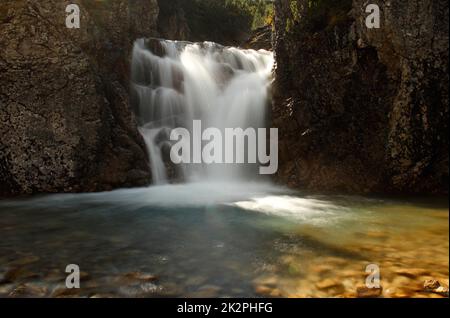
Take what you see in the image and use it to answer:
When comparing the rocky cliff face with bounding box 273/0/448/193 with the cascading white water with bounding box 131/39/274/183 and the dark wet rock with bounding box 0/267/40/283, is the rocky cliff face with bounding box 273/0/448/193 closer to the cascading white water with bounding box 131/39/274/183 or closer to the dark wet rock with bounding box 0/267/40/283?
the cascading white water with bounding box 131/39/274/183

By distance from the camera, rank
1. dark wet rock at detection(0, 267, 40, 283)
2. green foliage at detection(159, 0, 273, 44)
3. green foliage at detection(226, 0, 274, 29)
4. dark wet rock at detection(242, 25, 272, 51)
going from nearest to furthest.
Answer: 1. dark wet rock at detection(0, 267, 40, 283)
2. dark wet rock at detection(242, 25, 272, 51)
3. green foliage at detection(159, 0, 273, 44)
4. green foliage at detection(226, 0, 274, 29)

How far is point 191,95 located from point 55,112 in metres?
5.20

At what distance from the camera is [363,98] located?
37.3 feet

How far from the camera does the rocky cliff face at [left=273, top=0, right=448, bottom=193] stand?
34.1ft

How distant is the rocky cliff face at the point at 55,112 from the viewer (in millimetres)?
10914

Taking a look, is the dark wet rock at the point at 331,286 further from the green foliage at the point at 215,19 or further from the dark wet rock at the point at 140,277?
the green foliage at the point at 215,19

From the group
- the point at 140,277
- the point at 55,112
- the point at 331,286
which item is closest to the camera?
the point at 331,286

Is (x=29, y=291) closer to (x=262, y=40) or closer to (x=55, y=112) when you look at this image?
(x=55, y=112)

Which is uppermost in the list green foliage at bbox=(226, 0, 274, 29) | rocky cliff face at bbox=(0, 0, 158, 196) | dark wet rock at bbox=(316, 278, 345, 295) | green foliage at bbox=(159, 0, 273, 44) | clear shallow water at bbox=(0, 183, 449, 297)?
green foliage at bbox=(226, 0, 274, 29)

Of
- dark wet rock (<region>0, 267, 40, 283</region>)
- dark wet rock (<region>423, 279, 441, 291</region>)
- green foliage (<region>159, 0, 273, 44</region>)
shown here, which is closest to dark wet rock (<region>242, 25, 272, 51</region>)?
green foliage (<region>159, 0, 273, 44</region>)

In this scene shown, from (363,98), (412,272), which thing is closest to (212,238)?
(412,272)

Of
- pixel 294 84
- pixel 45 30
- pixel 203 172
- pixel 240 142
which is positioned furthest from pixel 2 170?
pixel 294 84

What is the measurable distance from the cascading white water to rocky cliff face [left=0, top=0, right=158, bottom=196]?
4.86 feet

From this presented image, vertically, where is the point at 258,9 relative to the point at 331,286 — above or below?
above
